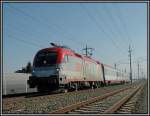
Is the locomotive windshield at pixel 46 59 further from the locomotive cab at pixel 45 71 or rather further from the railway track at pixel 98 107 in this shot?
the railway track at pixel 98 107

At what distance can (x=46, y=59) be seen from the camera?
22938 mm

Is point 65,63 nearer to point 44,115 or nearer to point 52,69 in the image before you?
point 52,69

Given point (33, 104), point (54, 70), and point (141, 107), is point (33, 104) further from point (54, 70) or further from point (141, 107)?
point (54, 70)

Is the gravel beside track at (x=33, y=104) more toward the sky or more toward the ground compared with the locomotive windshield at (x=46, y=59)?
more toward the ground

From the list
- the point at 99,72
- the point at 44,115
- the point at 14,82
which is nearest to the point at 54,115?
the point at 44,115

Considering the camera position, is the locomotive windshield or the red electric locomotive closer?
the red electric locomotive

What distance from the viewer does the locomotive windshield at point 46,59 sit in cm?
2275

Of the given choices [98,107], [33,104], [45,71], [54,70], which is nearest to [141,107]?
[98,107]

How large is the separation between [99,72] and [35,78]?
57.1 feet

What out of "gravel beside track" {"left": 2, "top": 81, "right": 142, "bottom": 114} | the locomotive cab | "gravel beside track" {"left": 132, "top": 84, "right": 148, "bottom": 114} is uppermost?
the locomotive cab

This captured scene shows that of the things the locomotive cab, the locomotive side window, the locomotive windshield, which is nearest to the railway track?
the locomotive cab

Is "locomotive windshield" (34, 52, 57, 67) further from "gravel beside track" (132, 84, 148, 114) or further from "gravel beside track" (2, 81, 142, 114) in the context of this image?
"gravel beside track" (132, 84, 148, 114)

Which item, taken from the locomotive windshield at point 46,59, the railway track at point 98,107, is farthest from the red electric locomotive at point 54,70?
the railway track at point 98,107

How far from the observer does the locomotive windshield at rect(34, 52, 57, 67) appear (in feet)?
74.6
